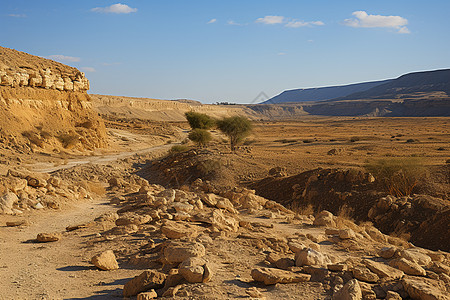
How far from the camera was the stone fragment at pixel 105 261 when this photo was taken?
20.5 feet

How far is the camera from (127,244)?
7562 mm

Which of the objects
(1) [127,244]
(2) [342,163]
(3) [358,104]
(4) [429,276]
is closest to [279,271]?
(4) [429,276]

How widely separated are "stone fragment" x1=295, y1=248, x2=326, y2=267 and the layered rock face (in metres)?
23.4

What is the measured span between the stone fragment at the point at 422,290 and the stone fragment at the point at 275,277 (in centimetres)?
118

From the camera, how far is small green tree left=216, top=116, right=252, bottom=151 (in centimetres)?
3144

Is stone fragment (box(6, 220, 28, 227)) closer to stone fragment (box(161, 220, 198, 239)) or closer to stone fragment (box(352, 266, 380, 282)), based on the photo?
stone fragment (box(161, 220, 198, 239))

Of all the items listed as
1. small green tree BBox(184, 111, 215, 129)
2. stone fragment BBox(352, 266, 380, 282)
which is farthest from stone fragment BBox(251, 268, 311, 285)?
small green tree BBox(184, 111, 215, 129)

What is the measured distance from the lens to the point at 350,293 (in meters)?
Result: 4.55

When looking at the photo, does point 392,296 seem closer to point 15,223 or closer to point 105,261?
point 105,261

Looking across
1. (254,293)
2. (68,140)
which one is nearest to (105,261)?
(254,293)

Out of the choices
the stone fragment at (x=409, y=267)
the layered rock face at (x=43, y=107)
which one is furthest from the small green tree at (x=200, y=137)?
the stone fragment at (x=409, y=267)

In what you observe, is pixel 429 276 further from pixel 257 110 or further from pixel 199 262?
pixel 257 110

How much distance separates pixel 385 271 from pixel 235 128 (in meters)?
26.0

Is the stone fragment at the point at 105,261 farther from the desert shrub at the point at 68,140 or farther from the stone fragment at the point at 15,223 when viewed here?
the desert shrub at the point at 68,140
